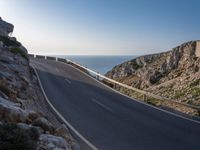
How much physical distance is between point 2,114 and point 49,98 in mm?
14070

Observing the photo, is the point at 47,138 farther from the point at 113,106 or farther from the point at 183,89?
the point at 183,89

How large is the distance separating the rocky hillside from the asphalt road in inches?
202

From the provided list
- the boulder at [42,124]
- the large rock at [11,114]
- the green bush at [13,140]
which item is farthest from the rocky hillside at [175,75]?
the green bush at [13,140]

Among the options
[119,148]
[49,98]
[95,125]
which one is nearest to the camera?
[119,148]

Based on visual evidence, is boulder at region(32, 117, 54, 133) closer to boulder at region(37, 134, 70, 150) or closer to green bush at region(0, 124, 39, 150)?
boulder at region(37, 134, 70, 150)

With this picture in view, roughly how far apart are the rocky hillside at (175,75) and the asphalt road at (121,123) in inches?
202

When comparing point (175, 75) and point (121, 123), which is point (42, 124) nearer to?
point (121, 123)

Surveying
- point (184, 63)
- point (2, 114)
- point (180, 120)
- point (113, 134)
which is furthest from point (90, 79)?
point (2, 114)

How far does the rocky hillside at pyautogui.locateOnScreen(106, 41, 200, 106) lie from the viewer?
1112 inches

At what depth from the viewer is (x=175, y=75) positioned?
115ft

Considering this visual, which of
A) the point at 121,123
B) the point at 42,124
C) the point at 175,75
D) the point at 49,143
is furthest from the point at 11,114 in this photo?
the point at 175,75

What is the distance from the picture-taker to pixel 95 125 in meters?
A: 16.5

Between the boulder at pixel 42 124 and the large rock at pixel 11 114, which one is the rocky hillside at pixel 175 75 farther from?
the large rock at pixel 11 114

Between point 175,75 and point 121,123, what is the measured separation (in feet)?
63.1
